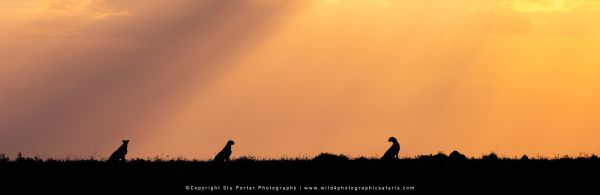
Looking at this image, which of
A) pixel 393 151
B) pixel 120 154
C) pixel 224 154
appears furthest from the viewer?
pixel 393 151

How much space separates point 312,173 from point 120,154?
39.7 feet

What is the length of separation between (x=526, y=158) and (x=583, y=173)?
5470mm

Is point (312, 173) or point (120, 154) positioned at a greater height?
point (120, 154)

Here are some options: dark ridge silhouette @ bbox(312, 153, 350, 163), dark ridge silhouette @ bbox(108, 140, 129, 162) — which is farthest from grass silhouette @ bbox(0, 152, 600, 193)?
dark ridge silhouette @ bbox(108, 140, 129, 162)

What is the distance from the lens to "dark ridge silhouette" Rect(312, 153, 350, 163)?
46.1 metres

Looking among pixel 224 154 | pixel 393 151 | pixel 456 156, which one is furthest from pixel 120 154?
pixel 456 156

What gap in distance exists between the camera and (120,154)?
1925 inches

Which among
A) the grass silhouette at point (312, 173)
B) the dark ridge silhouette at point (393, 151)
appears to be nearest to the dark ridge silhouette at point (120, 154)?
the grass silhouette at point (312, 173)

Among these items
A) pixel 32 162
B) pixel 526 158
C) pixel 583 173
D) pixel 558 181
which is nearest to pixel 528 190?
pixel 558 181

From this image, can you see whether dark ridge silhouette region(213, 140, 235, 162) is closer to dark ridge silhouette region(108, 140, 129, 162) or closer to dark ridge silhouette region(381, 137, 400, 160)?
dark ridge silhouette region(108, 140, 129, 162)

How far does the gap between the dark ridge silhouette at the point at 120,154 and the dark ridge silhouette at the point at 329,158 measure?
7.80 m

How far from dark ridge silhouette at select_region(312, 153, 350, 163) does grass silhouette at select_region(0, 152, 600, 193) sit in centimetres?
4

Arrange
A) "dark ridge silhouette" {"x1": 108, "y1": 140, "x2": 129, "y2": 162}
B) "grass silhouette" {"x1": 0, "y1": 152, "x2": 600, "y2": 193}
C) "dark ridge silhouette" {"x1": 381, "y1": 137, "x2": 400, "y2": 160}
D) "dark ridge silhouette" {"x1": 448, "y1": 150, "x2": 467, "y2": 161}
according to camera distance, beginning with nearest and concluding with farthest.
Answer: "grass silhouette" {"x1": 0, "y1": 152, "x2": 600, "y2": 193} → "dark ridge silhouette" {"x1": 448, "y1": 150, "x2": 467, "y2": 161} → "dark ridge silhouette" {"x1": 108, "y1": 140, "x2": 129, "y2": 162} → "dark ridge silhouette" {"x1": 381, "y1": 137, "x2": 400, "y2": 160}

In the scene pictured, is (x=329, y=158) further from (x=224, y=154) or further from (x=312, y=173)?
(x=312, y=173)
